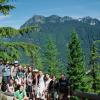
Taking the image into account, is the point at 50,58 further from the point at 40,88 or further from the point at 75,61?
the point at 40,88

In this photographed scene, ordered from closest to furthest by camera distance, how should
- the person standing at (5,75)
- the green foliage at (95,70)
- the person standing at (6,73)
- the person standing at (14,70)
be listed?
1. the person standing at (5,75)
2. the person standing at (6,73)
3. the person standing at (14,70)
4. the green foliage at (95,70)

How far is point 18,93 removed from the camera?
15789 mm

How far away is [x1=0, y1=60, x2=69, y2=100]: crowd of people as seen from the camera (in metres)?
15.9

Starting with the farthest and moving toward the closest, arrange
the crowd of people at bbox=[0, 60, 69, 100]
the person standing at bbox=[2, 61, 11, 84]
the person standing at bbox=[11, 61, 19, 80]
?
the person standing at bbox=[11, 61, 19, 80]
the person standing at bbox=[2, 61, 11, 84]
the crowd of people at bbox=[0, 60, 69, 100]

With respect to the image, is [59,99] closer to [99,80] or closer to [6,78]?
[6,78]

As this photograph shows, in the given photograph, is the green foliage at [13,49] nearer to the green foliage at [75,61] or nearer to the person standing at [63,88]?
the person standing at [63,88]

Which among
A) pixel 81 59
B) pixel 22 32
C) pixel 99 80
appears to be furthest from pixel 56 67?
pixel 22 32

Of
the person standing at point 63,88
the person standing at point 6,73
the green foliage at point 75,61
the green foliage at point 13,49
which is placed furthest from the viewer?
the green foliage at point 75,61

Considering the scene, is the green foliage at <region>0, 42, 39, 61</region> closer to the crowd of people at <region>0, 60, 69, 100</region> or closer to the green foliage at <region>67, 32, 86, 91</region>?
the crowd of people at <region>0, 60, 69, 100</region>

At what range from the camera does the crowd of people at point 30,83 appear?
1590 cm

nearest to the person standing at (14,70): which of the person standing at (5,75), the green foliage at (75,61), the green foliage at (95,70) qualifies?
the person standing at (5,75)

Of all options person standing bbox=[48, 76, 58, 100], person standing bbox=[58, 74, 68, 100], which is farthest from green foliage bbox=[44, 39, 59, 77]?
person standing bbox=[58, 74, 68, 100]

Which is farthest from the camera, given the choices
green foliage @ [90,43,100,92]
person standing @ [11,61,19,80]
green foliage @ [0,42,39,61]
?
green foliage @ [90,43,100,92]

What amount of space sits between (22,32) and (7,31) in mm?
878
